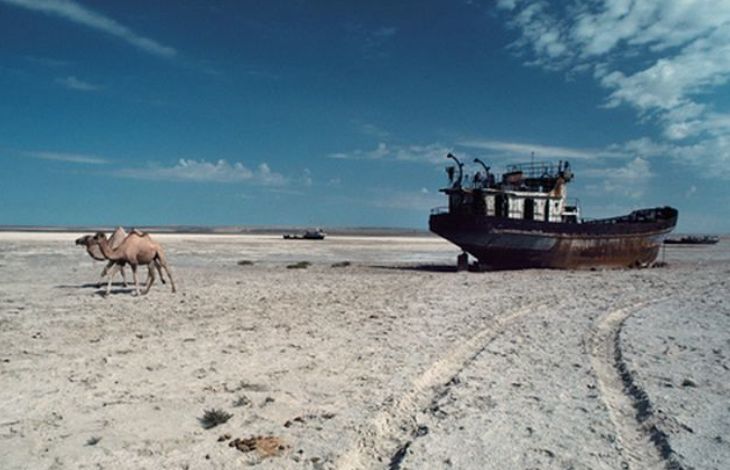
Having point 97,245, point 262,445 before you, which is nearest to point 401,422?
point 262,445

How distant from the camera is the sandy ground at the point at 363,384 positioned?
4828 millimetres

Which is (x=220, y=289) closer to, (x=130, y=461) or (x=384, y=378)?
(x=384, y=378)

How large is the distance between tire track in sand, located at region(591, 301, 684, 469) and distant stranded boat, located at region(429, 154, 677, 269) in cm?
1589

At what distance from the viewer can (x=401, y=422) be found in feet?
18.2

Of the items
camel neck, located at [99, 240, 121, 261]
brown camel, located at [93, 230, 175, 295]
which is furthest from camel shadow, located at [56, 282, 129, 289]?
camel neck, located at [99, 240, 121, 261]

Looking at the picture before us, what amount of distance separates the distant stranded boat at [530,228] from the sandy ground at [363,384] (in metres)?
11.5

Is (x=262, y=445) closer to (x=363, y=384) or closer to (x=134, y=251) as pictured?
(x=363, y=384)

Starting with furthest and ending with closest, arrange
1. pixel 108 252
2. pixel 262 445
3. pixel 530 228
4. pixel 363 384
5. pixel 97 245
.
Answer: pixel 530 228 < pixel 97 245 < pixel 108 252 < pixel 363 384 < pixel 262 445

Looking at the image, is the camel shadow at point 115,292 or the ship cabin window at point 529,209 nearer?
the camel shadow at point 115,292

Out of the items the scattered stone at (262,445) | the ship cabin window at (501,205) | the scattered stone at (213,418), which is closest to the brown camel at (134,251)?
the scattered stone at (213,418)

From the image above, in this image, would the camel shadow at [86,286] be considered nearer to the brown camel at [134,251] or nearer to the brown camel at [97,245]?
the brown camel at [97,245]

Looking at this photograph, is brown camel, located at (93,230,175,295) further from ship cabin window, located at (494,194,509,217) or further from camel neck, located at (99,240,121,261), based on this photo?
ship cabin window, located at (494,194,509,217)

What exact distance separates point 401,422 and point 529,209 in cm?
2298

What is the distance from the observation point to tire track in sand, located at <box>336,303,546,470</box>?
472 cm
